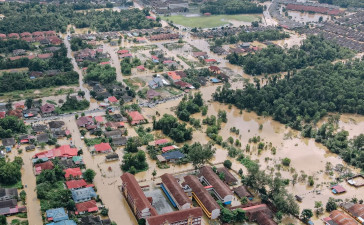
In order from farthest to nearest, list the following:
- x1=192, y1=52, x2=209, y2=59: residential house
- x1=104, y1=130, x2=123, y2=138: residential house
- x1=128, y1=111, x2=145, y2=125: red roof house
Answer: x1=192, y1=52, x2=209, y2=59: residential house
x1=128, y1=111, x2=145, y2=125: red roof house
x1=104, y1=130, x2=123, y2=138: residential house

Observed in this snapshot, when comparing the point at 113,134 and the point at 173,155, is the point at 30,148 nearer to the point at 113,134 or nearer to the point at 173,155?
the point at 113,134

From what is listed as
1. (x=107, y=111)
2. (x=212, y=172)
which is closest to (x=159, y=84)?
(x=107, y=111)

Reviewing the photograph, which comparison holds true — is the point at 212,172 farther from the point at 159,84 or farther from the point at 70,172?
the point at 159,84

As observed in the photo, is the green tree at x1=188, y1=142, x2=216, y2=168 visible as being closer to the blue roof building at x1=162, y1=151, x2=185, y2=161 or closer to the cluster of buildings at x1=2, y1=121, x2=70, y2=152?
Answer: the blue roof building at x1=162, y1=151, x2=185, y2=161

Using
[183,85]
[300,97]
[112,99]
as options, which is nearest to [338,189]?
[300,97]

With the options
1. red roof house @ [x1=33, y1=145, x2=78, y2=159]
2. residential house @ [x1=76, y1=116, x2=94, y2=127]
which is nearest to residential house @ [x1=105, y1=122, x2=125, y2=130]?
residential house @ [x1=76, y1=116, x2=94, y2=127]

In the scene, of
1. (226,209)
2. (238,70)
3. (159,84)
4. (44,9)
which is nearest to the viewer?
(226,209)
